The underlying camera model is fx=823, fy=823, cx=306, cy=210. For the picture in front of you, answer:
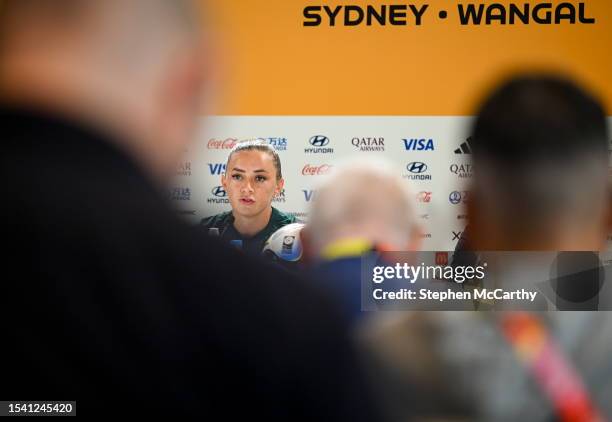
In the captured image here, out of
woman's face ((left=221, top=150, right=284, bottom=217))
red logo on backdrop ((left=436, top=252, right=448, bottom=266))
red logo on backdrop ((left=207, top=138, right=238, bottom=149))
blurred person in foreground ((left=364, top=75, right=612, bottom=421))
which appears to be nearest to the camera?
blurred person in foreground ((left=364, top=75, right=612, bottom=421))

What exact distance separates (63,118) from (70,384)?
19 cm

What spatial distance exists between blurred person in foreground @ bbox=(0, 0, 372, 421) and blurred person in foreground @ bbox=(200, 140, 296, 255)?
18.9 feet

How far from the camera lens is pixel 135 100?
618mm

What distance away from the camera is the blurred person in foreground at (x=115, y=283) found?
579 millimetres

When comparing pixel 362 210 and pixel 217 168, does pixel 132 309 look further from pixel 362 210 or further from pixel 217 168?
pixel 217 168

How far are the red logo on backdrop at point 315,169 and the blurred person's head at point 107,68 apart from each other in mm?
5841

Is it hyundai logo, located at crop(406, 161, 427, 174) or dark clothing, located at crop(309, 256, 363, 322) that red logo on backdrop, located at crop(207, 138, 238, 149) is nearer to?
hyundai logo, located at crop(406, 161, 427, 174)

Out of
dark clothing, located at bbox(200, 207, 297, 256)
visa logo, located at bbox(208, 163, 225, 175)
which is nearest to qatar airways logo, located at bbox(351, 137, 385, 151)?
dark clothing, located at bbox(200, 207, 297, 256)

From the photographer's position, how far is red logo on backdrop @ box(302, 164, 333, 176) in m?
6.49

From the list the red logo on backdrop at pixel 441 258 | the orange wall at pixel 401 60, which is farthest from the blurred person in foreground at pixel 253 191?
the red logo on backdrop at pixel 441 258

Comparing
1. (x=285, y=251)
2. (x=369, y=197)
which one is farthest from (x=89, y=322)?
(x=285, y=251)

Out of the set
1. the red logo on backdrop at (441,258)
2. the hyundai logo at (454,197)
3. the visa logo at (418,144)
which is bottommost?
the red logo on backdrop at (441,258)

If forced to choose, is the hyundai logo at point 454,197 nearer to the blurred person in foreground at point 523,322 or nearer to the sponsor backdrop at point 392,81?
the sponsor backdrop at point 392,81

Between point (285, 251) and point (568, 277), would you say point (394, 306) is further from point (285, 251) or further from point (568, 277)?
point (285, 251)
